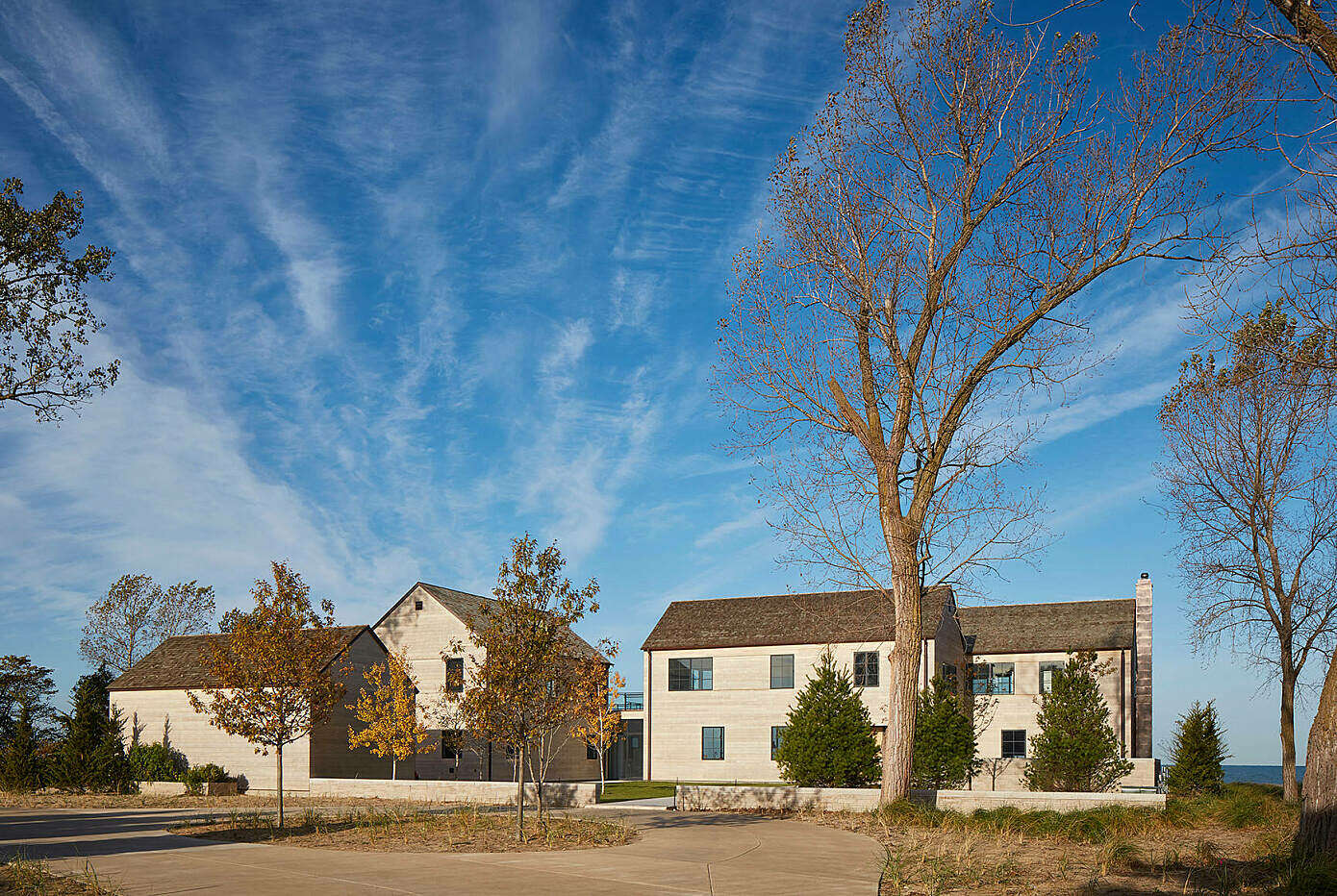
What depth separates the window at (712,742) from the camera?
132 ft

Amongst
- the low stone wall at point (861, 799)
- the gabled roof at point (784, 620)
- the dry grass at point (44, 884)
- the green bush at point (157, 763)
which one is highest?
the gabled roof at point (784, 620)

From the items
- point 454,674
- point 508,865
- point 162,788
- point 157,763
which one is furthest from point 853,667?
point 508,865

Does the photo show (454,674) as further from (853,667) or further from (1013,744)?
(1013,744)

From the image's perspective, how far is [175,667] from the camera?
37906mm

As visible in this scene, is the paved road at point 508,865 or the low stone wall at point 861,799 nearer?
the paved road at point 508,865

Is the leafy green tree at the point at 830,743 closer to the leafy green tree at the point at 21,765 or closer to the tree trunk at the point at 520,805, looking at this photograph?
the tree trunk at the point at 520,805

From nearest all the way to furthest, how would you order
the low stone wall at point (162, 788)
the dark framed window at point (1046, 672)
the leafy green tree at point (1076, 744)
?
the leafy green tree at point (1076, 744) < the low stone wall at point (162, 788) < the dark framed window at point (1046, 672)

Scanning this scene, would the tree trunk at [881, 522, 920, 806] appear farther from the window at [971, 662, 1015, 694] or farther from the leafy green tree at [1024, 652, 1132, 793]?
the window at [971, 662, 1015, 694]

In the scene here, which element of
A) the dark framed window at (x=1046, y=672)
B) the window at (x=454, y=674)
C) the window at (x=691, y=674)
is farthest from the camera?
the window at (x=691, y=674)

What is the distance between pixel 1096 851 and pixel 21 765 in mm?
37361

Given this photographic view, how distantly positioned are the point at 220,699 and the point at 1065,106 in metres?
20.4

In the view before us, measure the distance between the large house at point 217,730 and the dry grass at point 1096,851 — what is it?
766 inches

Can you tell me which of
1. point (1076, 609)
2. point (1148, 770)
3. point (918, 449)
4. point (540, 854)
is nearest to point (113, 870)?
point (540, 854)

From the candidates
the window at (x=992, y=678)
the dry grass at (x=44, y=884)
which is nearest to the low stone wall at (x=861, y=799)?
the dry grass at (x=44, y=884)
